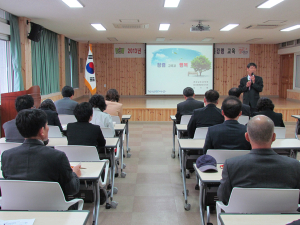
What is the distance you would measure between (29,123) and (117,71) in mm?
11607

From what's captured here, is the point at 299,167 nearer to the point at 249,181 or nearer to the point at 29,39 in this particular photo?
the point at 249,181

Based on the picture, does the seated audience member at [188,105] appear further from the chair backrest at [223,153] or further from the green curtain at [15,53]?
the green curtain at [15,53]

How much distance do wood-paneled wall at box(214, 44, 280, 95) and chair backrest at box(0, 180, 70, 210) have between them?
40.0 ft

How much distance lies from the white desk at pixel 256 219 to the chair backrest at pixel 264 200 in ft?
0.26

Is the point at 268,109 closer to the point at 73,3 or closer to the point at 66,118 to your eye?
the point at 66,118

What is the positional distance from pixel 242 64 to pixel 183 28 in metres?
5.80

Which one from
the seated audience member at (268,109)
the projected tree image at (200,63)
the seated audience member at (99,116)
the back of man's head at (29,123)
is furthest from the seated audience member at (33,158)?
the projected tree image at (200,63)

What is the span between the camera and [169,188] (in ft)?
11.0

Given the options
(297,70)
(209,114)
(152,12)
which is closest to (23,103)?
(209,114)

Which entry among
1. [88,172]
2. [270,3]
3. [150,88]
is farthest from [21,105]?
[150,88]

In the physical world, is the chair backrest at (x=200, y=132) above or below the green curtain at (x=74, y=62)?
below

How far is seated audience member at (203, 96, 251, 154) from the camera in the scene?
2352 millimetres

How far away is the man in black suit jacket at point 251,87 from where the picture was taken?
5.29 m

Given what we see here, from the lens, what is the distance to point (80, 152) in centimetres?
243
